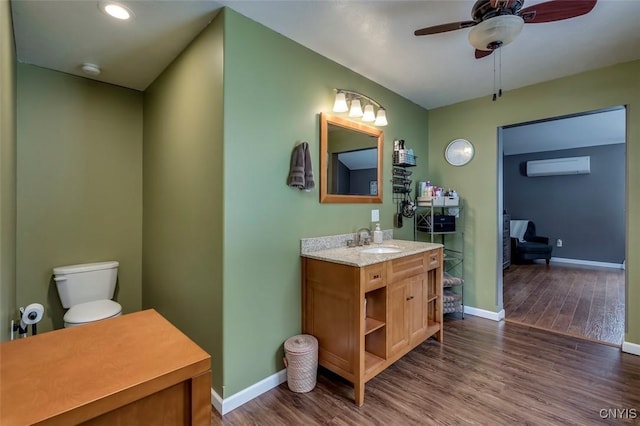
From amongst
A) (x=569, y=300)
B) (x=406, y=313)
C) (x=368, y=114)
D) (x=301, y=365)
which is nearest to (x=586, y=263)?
(x=569, y=300)

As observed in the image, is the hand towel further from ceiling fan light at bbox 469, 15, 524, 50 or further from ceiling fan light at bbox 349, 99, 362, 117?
ceiling fan light at bbox 469, 15, 524, 50

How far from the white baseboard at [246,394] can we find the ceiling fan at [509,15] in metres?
2.46

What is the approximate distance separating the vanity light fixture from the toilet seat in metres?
2.44

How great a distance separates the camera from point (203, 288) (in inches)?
78.7

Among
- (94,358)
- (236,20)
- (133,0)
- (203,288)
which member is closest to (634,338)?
(203,288)

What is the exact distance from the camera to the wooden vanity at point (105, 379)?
2.19ft

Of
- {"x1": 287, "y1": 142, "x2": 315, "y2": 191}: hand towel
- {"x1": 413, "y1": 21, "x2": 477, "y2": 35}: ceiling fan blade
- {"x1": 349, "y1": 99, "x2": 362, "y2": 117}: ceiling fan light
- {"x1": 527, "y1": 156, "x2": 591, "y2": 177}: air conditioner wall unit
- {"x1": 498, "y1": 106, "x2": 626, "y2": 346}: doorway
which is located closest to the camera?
{"x1": 413, "y1": 21, "x2": 477, "y2": 35}: ceiling fan blade

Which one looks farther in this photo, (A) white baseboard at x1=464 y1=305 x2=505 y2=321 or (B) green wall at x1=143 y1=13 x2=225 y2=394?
(A) white baseboard at x1=464 y1=305 x2=505 y2=321

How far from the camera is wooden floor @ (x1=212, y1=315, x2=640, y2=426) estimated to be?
1.75 meters

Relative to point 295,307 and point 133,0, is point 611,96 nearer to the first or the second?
point 295,307

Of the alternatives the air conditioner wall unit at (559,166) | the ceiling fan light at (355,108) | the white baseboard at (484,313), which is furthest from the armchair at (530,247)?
the ceiling fan light at (355,108)

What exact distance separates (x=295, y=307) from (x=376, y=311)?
609mm

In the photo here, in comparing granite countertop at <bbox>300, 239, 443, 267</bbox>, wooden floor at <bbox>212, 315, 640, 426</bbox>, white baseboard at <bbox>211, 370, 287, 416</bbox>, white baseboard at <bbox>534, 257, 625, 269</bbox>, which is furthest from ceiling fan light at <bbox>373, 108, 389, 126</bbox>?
white baseboard at <bbox>534, 257, 625, 269</bbox>

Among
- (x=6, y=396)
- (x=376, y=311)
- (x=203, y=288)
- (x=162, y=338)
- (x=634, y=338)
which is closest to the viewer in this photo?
(x=6, y=396)
